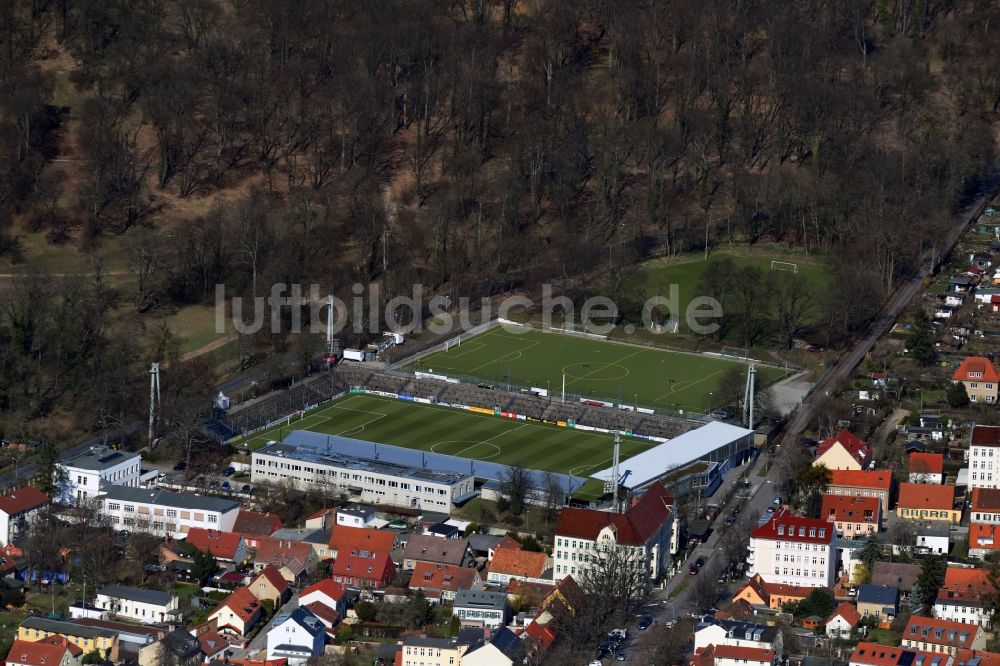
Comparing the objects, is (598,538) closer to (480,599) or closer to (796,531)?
(480,599)

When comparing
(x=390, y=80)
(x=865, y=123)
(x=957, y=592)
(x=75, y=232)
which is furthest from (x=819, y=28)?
(x=957, y=592)

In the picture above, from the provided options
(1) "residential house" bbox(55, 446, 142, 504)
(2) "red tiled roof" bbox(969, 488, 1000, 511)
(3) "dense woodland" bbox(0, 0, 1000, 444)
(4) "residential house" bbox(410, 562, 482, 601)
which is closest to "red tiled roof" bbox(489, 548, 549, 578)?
(4) "residential house" bbox(410, 562, 482, 601)

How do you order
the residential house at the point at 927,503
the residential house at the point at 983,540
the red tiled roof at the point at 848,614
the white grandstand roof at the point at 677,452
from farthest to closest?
the white grandstand roof at the point at 677,452
the residential house at the point at 927,503
the residential house at the point at 983,540
the red tiled roof at the point at 848,614

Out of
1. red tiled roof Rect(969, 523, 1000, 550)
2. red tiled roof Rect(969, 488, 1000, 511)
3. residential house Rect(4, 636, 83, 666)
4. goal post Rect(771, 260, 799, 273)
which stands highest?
goal post Rect(771, 260, 799, 273)

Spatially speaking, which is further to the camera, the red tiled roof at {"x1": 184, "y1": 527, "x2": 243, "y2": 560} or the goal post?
the goal post

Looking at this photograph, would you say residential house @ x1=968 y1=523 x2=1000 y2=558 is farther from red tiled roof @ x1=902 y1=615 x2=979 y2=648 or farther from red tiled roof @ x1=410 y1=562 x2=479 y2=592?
red tiled roof @ x1=410 y1=562 x2=479 y2=592

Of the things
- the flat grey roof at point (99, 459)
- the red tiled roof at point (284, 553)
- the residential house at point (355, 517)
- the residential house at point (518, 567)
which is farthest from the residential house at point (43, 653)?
the flat grey roof at point (99, 459)

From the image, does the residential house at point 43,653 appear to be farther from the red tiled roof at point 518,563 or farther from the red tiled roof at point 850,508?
the red tiled roof at point 850,508
